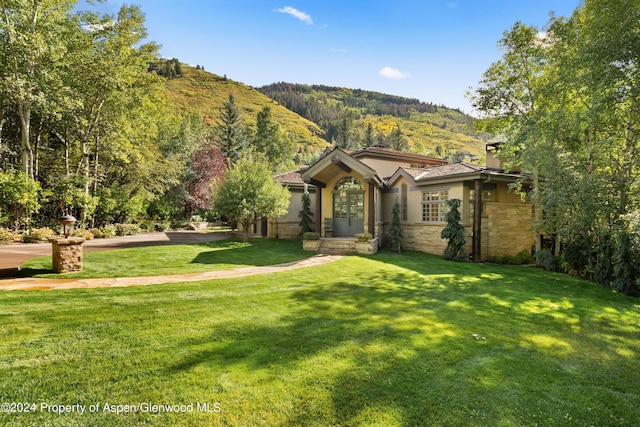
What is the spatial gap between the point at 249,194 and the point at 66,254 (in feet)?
26.4

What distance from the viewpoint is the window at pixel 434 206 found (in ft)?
43.0

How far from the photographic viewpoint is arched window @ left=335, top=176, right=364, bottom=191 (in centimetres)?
1487

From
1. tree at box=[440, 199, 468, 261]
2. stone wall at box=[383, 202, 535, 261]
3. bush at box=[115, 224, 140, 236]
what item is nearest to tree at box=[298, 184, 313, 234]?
stone wall at box=[383, 202, 535, 261]

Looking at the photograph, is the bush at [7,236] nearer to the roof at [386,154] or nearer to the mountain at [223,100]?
the roof at [386,154]

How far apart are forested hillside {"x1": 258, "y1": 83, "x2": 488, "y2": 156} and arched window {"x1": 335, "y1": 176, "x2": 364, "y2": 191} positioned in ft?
241

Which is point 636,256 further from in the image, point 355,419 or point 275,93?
point 275,93

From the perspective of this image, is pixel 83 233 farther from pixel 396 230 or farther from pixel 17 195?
pixel 396 230

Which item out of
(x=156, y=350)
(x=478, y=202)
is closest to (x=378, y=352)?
(x=156, y=350)

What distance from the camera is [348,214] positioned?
1524cm

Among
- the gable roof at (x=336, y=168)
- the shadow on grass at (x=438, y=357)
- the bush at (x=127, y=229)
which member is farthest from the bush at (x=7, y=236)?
the shadow on grass at (x=438, y=357)

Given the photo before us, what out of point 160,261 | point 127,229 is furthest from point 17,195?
point 160,261

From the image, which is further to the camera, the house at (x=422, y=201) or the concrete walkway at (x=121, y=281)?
the house at (x=422, y=201)

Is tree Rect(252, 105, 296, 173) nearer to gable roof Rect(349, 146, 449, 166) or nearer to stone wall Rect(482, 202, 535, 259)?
gable roof Rect(349, 146, 449, 166)

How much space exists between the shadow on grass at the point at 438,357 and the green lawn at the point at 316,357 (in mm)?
19
